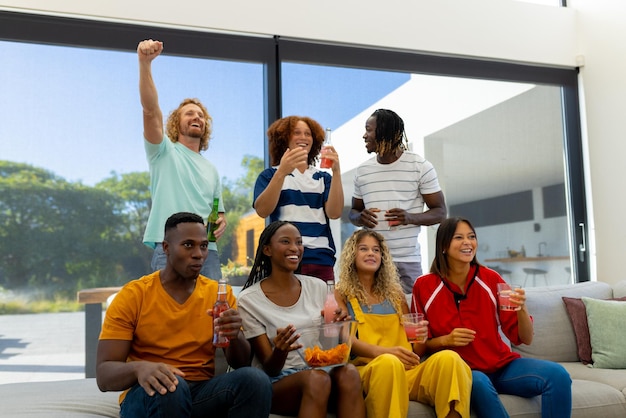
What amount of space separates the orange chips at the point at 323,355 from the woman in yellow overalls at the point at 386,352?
20cm

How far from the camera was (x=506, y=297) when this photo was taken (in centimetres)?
259

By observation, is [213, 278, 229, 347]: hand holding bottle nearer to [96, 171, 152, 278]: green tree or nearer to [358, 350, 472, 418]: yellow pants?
[358, 350, 472, 418]: yellow pants

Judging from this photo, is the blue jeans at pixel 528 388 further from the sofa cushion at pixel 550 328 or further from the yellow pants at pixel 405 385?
the sofa cushion at pixel 550 328

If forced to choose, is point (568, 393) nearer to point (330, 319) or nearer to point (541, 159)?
point (330, 319)

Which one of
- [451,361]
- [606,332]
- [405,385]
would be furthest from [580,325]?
[405,385]

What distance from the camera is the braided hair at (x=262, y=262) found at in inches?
106

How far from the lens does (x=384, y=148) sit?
3344 mm

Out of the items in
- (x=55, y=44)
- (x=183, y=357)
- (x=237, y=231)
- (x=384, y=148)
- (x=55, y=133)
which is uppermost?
(x=55, y=44)

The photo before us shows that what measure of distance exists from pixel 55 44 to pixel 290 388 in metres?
2.72

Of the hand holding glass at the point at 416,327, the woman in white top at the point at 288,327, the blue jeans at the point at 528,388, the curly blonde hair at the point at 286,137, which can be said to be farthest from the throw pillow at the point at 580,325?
the curly blonde hair at the point at 286,137

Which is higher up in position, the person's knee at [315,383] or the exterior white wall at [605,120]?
the exterior white wall at [605,120]

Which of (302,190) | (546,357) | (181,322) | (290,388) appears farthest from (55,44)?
(546,357)

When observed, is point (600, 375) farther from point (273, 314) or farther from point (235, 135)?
point (235, 135)

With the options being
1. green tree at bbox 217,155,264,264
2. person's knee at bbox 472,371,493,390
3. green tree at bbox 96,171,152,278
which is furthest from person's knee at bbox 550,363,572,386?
green tree at bbox 96,171,152,278
